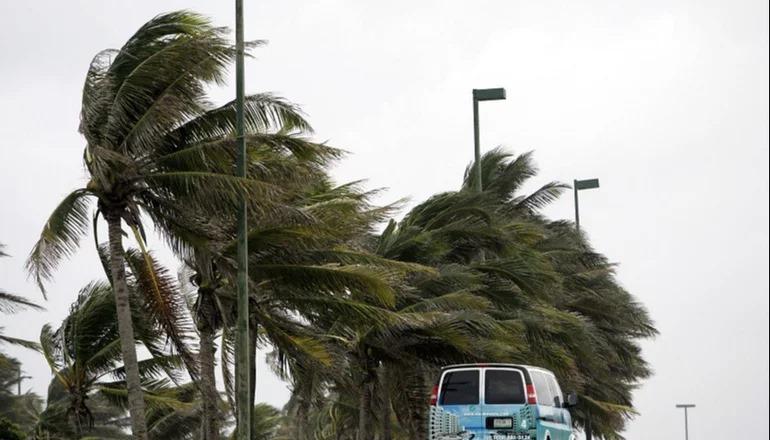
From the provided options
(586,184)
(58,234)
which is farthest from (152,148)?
(586,184)

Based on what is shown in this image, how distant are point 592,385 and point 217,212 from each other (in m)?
27.3

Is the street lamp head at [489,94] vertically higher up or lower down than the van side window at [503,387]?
higher up

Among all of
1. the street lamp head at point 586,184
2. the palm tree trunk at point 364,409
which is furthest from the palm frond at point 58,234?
the street lamp head at point 586,184

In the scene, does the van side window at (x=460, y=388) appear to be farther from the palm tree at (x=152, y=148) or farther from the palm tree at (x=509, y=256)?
the palm tree at (x=509, y=256)

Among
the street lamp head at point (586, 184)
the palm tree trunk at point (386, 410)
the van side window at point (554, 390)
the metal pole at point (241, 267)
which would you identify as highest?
the street lamp head at point (586, 184)

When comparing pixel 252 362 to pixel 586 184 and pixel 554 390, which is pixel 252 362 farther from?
pixel 586 184

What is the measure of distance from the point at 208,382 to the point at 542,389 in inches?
260

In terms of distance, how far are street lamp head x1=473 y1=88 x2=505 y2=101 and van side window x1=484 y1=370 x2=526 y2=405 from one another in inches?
575

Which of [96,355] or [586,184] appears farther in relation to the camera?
[586,184]

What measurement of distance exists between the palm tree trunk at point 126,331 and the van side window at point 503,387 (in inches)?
225

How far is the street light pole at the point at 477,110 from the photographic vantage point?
120 ft

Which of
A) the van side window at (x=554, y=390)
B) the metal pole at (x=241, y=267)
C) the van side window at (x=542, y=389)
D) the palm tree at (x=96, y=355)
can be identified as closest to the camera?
the van side window at (x=542, y=389)

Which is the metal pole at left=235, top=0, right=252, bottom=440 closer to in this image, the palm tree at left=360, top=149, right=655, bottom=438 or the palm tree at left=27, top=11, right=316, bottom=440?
the palm tree at left=27, top=11, right=316, bottom=440

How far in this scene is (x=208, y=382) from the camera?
2684 cm
